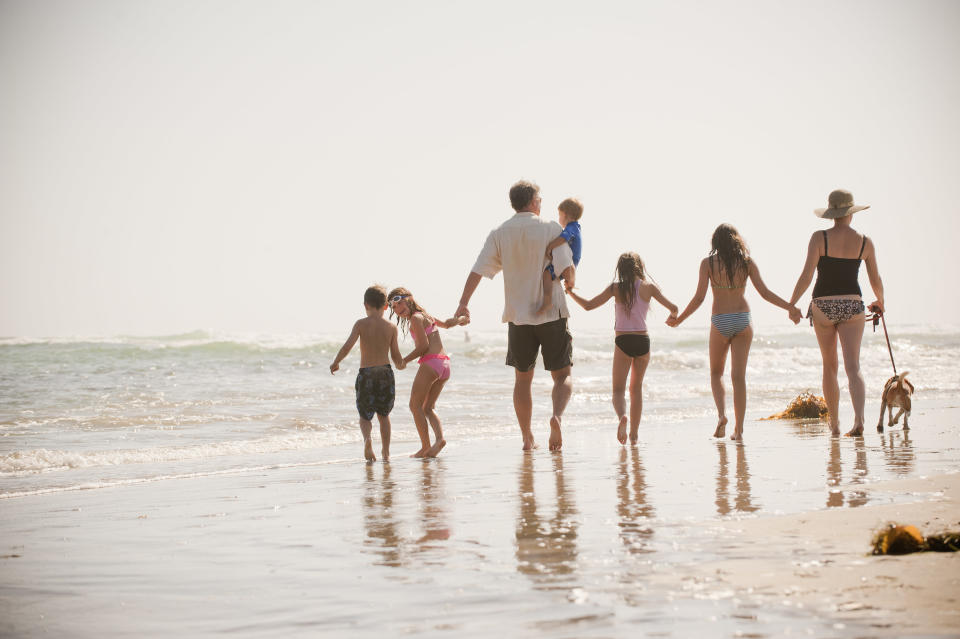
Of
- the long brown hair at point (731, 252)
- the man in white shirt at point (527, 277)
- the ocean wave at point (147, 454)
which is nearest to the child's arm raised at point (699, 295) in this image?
Answer: the long brown hair at point (731, 252)

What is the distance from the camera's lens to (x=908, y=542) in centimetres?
322

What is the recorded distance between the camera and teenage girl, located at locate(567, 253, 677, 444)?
8.21 metres

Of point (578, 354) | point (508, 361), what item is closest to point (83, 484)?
point (508, 361)

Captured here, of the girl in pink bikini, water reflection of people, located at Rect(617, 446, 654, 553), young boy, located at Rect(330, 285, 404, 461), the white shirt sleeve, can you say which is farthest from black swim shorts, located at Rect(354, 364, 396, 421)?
water reflection of people, located at Rect(617, 446, 654, 553)

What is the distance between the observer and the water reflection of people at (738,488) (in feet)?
14.5

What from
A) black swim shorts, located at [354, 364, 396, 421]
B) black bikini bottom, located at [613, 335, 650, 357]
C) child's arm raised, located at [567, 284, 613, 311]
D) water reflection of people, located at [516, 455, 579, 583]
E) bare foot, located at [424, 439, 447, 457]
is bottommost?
bare foot, located at [424, 439, 447, 457]

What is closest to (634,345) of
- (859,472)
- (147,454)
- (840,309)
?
(840,309)

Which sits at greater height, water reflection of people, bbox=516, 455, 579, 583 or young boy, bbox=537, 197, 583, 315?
young boy, bbox=537, 197, 583, 315

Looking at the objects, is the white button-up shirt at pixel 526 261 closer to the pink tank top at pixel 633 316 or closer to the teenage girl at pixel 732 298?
the pink tank top at pixel 633 316

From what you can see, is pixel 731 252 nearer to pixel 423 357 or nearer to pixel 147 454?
pixel 423 357

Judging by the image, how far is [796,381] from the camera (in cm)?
1911

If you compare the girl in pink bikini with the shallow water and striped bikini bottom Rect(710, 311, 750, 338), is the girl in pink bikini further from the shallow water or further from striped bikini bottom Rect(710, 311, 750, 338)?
striped bikini bottom Rect(710, 311, 750, 338)

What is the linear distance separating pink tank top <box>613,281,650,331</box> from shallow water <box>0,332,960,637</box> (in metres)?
1.11

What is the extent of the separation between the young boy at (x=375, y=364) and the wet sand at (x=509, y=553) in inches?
45.3
